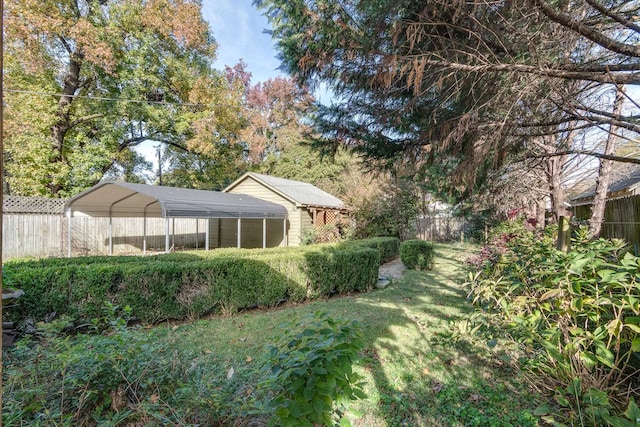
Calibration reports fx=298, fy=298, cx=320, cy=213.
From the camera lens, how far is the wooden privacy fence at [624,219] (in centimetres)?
599

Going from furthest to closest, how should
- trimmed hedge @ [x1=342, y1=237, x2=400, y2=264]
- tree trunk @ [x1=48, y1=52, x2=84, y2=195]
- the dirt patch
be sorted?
tree trunk @ [x1=48, y1=52, x2=84, y2=195] < trimmed hedge @ [x1=342, y1=237, x2=400, y2=264] < the dirt patch

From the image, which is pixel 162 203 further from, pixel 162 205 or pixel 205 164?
pixel 205 164

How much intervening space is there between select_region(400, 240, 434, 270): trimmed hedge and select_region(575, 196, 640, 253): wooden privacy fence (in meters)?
4.20

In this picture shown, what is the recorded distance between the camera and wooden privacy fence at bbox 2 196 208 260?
10.5 meters

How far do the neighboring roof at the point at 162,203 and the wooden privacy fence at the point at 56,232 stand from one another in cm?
92

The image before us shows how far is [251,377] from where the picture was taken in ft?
8.37

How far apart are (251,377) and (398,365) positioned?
173 centimetres

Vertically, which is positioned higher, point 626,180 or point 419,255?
point 626,180

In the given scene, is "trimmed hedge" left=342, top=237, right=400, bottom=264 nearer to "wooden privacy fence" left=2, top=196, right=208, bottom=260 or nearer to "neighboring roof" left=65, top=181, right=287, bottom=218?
"neighboring roof" left=65, top=181, right=287, bottom=218

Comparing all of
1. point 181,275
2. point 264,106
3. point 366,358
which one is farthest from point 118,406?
point 264,106

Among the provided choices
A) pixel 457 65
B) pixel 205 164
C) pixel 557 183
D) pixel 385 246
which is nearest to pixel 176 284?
pixel 457 65

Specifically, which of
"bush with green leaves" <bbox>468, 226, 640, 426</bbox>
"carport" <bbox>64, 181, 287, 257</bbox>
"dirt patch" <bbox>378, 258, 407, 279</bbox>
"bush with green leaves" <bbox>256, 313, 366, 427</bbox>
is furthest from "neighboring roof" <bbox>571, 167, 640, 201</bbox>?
"carport" <bbox>64, 181, 287, 257</bbox>

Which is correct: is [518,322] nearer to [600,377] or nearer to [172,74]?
[600,377]

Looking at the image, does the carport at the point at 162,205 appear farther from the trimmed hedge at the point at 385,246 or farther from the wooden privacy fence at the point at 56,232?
the trimmed hedge at the point at 385,246
